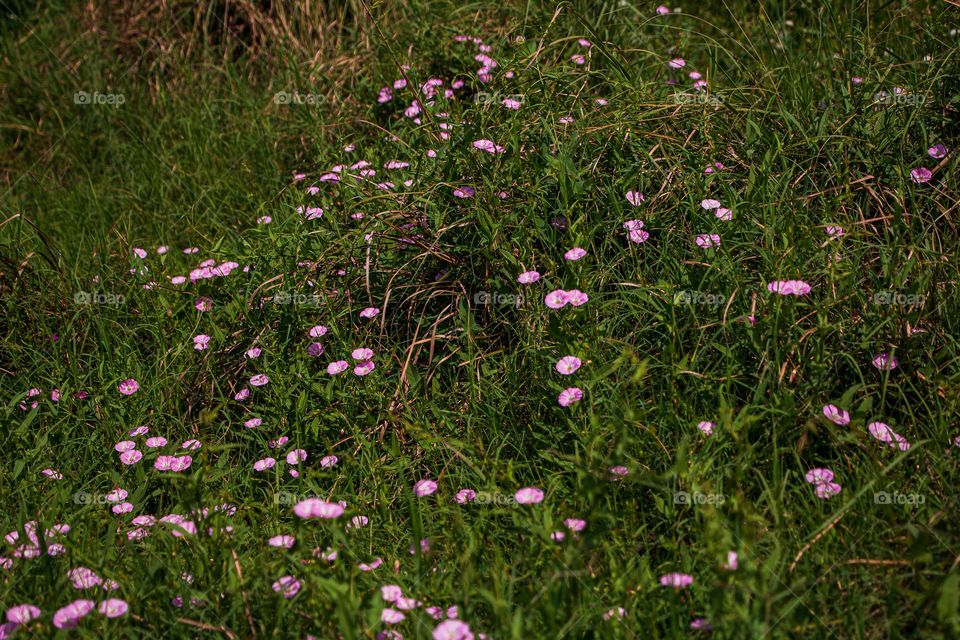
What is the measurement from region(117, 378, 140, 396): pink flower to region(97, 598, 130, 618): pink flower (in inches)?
38.5

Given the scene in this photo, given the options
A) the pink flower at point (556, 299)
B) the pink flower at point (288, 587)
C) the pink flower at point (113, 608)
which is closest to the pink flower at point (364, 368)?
the pink flower at point (556, 299)

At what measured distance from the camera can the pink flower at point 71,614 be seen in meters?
1.81

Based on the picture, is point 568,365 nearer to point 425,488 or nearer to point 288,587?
point 425,488

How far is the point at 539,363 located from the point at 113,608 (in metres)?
1.19

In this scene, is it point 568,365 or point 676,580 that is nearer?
point 676,580

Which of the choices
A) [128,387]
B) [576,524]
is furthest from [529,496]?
[128,387]

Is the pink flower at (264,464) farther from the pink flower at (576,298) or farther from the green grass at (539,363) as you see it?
the pink flower at (576,298)

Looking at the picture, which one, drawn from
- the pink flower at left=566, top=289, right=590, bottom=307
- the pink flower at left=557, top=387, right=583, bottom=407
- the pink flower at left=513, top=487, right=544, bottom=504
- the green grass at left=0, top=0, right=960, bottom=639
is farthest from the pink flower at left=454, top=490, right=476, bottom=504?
the pink flower at left=566, top=289, right=590, bottom=307

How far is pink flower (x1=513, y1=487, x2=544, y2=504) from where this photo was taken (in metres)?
1.96

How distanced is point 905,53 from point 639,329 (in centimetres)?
196

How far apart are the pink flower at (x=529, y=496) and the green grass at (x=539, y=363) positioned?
0.04 m

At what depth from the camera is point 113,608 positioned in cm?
186

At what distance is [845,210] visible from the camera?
8.69ft

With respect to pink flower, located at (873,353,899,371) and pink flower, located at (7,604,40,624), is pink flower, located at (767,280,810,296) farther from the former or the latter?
pink flower, located at (7,604,40,624)
